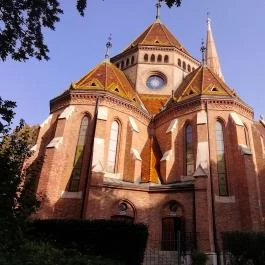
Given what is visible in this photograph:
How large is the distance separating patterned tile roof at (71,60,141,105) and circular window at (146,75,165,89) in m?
3.42

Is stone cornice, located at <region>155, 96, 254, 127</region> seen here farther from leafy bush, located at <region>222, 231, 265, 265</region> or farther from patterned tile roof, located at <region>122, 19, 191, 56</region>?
Result: leafy bush, located at <region>222, 231, 265, 265</region>

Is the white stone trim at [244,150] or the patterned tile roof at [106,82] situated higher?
the patterned tile roof at [106,82]

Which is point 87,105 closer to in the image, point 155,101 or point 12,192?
point 155,101

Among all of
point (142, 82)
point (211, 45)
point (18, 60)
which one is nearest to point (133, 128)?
point (142, 82)

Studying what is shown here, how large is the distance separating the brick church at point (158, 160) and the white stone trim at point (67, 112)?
0.32 ft

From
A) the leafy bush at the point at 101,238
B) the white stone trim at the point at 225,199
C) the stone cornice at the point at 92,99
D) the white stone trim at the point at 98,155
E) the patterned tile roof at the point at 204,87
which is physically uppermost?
the patterned tile roof at the point at 204,87

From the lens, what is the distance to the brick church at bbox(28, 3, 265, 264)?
18.8 metres

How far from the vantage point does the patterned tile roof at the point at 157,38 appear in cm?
3234

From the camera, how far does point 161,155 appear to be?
77.6 ft

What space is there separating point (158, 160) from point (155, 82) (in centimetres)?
996

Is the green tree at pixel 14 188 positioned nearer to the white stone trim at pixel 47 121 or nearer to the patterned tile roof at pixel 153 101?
the white stone trim at pixel 47 121

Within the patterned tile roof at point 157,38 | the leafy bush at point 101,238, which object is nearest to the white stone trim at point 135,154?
the leafy bush at point 101,238

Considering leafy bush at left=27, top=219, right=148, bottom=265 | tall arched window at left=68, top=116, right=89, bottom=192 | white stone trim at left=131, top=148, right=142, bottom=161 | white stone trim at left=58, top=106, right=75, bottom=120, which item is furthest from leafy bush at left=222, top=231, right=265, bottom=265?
white stone trim at left=58, top=106, right=75, bottom=120

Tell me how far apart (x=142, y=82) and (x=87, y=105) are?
8.57 meters
